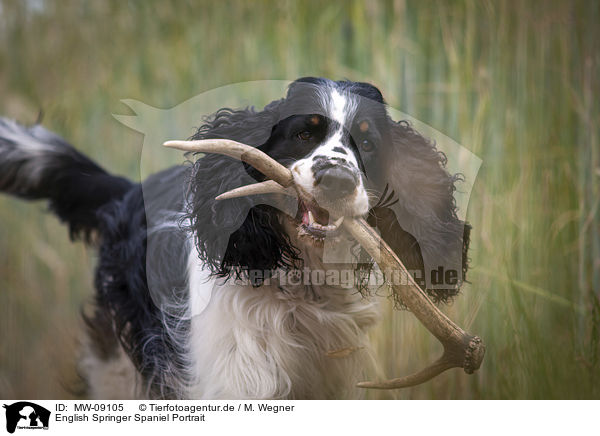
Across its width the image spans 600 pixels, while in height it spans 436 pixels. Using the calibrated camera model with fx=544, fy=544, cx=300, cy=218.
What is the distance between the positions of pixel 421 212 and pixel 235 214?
0.49 m

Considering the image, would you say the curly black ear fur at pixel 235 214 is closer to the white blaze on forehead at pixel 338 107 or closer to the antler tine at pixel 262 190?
the antler tine at pixel 262 190

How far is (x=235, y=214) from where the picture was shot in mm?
1374

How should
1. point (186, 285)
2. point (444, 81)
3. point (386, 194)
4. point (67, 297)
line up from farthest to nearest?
point (67, 297), point (444, 81), point (186, 285), point (386, 194)

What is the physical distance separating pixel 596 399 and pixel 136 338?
144cm

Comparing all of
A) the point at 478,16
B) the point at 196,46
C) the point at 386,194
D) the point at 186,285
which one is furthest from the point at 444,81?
the point at 186,285

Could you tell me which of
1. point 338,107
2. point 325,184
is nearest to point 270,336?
point 325,184

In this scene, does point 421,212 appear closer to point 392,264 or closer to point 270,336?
point 392,264

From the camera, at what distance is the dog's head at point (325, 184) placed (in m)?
1.28

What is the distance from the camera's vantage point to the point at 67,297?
1.85 m
